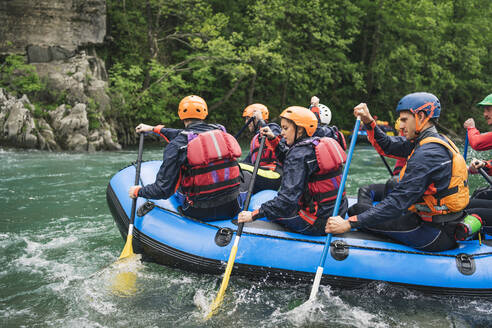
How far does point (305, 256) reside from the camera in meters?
3.21

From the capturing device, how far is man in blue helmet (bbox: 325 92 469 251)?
274cm

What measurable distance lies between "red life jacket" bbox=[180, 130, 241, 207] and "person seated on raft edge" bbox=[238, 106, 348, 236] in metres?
0.45

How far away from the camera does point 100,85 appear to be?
11.7 m

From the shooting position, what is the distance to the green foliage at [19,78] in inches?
427

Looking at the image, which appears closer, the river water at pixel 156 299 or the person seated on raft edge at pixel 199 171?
the river water at pixel 156 299

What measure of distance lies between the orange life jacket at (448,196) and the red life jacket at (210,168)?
143 cm

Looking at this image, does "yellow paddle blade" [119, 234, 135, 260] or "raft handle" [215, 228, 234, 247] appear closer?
"raft handle" [215, 228, 234, 247]

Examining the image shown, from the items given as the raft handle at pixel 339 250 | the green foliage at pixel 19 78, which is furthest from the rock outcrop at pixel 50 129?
the raft handle at pixel 339 250

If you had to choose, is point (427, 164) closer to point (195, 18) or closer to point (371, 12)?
point (195, 18)

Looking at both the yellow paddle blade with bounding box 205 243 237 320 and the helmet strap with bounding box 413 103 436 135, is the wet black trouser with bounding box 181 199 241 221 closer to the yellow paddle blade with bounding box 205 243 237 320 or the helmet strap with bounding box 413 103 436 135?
the yellow paddle blade with bounding box 205 243 237 320

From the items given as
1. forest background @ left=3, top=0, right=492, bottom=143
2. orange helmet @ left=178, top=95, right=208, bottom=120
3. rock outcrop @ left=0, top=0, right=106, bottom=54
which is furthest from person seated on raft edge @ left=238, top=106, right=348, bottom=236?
rock outcrop @ left=0, top=0, right=106, bottom=54

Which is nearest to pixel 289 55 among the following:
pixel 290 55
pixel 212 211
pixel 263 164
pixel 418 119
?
pixel 290 55

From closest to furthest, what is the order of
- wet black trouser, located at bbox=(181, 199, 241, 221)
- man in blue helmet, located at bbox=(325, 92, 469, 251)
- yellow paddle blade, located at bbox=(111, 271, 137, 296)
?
man in blue helmet, located at bbox=(325, 92, 469, 251)
yellow paddle blade, located at bbox=(111, 271, 137, 296)
wet black trouser, located at bbox=(181, 199, 241, 221)

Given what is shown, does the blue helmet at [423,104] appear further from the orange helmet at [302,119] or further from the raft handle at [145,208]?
the raft handle at [145,208]
